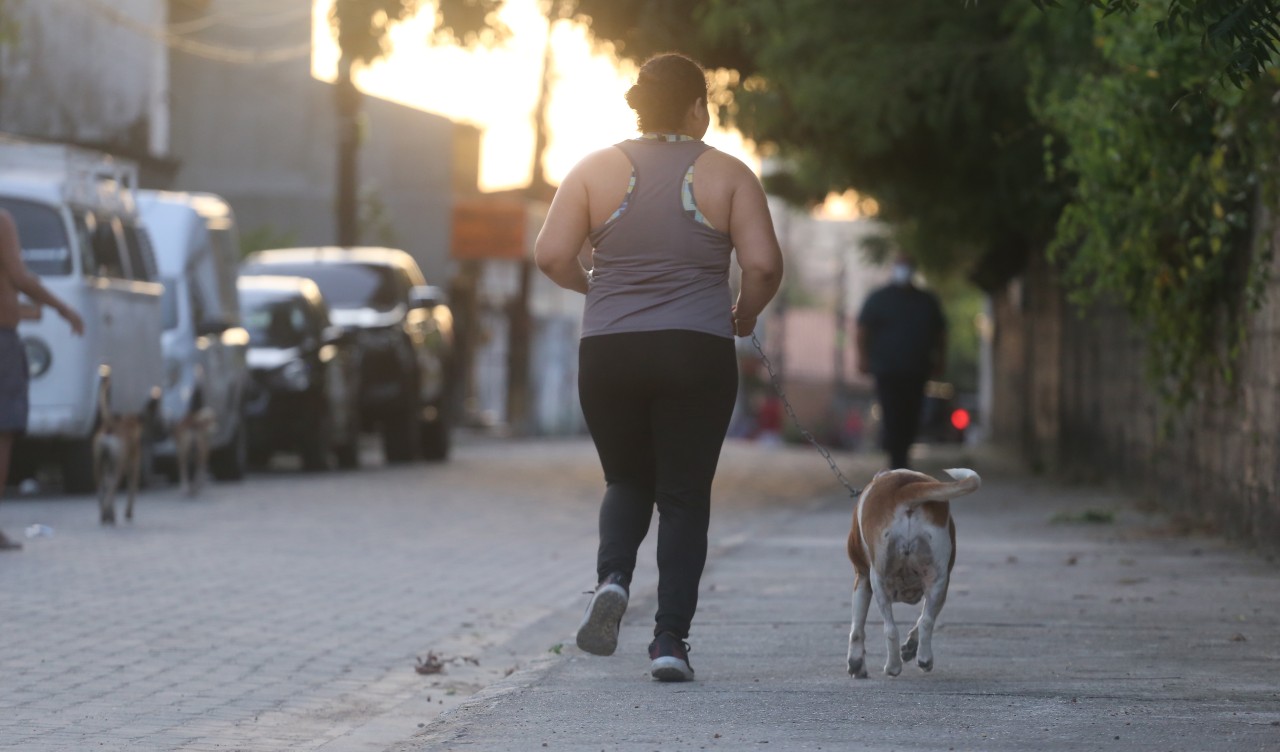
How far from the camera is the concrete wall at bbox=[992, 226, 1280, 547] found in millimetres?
10188

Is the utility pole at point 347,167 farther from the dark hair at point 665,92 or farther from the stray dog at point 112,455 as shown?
the dark hair at point 665,92

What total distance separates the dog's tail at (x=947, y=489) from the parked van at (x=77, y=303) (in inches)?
386

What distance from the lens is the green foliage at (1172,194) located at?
10.4 meters

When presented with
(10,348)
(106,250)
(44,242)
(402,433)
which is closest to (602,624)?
(10,348)

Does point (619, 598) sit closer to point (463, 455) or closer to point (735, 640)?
point (735, 640)

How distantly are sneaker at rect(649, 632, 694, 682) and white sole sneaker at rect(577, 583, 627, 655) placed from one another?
0.13 metres

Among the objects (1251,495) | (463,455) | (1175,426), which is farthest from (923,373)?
(463,455)

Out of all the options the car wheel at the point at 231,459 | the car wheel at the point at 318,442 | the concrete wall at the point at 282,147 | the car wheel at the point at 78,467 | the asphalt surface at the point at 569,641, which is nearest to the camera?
the asphalt surface at the point at 569,641

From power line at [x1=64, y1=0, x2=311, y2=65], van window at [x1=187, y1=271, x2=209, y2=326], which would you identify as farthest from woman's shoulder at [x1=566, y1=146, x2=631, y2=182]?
power line at [x1=64, y1=0, x2=311, y2=65]

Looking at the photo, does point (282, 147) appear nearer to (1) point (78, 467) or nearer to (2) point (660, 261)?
(1) point (78, 467)

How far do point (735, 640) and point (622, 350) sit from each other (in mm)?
1486

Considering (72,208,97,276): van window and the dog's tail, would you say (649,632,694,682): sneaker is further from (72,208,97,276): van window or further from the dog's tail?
(72,208,97,276): van window

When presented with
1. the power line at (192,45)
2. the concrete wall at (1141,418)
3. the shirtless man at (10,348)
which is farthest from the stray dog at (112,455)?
the power line at (192,45)

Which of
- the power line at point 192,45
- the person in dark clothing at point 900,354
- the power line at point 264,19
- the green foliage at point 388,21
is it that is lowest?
the person in dark clothing at point 900,354
